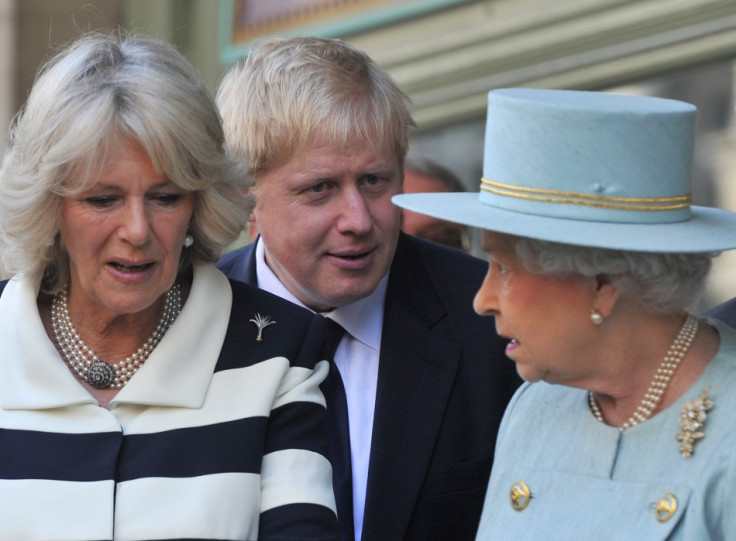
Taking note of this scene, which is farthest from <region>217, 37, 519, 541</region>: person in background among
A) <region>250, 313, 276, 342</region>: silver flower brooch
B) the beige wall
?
the beige wall

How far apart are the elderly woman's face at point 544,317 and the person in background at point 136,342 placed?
1.65 ft

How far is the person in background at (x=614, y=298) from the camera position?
7.83 feet

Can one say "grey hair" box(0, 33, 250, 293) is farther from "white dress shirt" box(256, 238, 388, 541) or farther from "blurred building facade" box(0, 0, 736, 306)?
"blurred building facade" box(0, 0, 736, 306)

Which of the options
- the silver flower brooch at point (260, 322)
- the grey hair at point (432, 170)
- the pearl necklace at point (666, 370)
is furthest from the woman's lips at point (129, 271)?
the grey hair at point (432, 170)

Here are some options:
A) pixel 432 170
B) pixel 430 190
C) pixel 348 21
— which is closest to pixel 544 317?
pixel 430 190

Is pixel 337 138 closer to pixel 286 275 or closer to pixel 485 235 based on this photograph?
pixel 286 275

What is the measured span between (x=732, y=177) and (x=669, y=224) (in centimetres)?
281

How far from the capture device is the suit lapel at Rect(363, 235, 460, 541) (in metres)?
3.18

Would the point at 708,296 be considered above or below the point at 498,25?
below

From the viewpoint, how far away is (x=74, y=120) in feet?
8.80

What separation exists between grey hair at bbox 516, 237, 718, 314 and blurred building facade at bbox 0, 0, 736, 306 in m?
2.48

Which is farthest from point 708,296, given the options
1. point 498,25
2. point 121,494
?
point 121,494

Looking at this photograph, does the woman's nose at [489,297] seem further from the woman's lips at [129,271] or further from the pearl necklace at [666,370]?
the woman's lips at [129,271]

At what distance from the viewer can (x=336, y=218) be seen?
3.38 m
